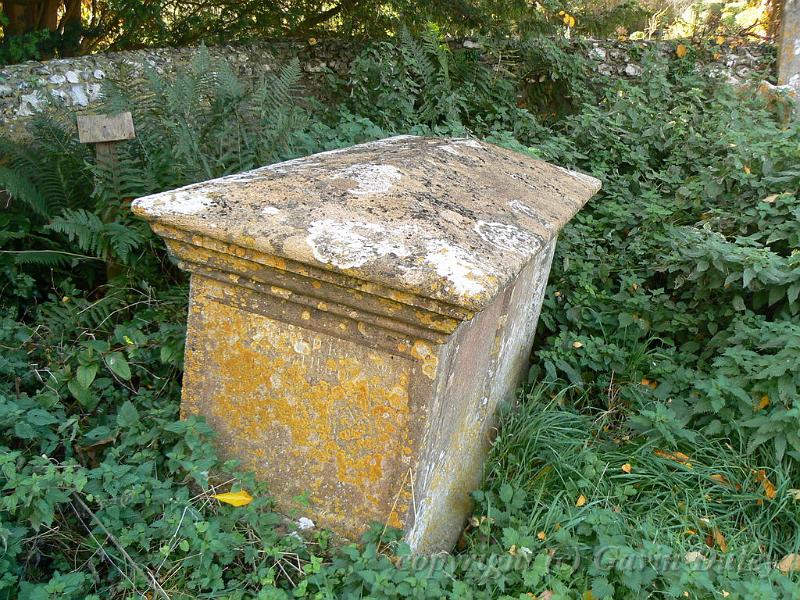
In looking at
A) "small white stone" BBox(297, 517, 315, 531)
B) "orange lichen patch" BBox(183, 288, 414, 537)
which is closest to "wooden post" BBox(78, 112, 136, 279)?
"orange lichen patch" BBox(183, 288, 414, 537)

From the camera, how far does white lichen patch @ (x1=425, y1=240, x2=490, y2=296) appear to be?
5.32 ft

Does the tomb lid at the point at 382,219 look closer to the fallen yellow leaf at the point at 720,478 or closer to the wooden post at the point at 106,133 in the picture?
the wooden post at the point at 106,133

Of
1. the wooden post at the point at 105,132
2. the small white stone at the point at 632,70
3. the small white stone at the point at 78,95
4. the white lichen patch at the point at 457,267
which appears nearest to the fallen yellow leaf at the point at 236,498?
the white lichen patch at the point at 457,267

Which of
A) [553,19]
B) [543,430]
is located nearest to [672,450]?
[543,430]

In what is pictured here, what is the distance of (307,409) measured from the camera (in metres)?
2.00

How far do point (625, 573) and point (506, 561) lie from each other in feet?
1.20

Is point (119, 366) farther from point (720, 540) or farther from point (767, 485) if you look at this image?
point (767, 485)

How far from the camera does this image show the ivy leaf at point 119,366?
2395 millimetres

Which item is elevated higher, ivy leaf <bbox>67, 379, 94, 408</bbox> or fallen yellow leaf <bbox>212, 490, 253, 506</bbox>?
ivy leaf <bbox>67, 379, 94, 408</bbox>

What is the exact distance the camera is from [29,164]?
131 inches

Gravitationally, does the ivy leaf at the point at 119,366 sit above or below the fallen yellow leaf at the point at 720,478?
above

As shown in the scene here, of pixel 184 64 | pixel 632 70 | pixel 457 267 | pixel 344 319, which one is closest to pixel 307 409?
pixel 344 319

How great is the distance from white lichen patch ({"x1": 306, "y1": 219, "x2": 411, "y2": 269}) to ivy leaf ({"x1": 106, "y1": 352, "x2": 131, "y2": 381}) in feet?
3.50

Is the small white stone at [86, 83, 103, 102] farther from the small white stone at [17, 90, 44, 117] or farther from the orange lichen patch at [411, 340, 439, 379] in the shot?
the orange lichen patch at [411, 340, 439, 379]
